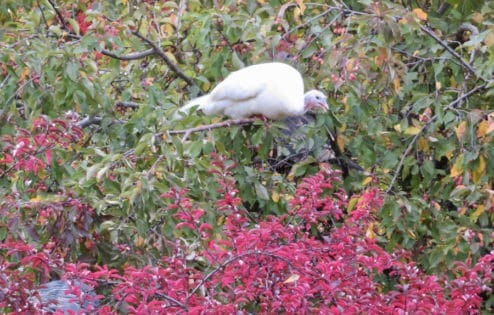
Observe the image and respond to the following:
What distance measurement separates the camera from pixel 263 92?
16.5 ft

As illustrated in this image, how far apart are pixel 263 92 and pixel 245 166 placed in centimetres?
36

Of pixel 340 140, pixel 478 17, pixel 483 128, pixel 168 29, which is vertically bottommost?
pixel 340 140

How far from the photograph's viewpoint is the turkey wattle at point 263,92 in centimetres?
495

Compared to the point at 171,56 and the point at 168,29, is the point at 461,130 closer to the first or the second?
the point at 171,56

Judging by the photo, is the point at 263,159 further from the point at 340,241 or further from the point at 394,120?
the point at 340,241

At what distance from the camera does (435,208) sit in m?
5.03

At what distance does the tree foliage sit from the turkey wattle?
0.27 ft

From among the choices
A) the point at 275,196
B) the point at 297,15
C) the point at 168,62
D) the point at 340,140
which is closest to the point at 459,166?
the point at 340,140

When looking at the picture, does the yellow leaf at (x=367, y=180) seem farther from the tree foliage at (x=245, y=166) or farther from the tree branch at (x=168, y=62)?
the tree branch at (x=168, y=62)

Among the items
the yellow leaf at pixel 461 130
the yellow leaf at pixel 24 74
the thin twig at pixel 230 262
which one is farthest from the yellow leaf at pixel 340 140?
the thin twig at pixel 230 262

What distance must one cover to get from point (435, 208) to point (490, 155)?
592 millimetres

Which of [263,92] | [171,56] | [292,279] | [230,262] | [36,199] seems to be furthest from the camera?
[171,56]

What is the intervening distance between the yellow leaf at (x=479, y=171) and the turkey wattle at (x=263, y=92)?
0.79 metres

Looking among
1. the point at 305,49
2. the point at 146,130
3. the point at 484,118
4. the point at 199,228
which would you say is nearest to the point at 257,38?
the point at 305,49
